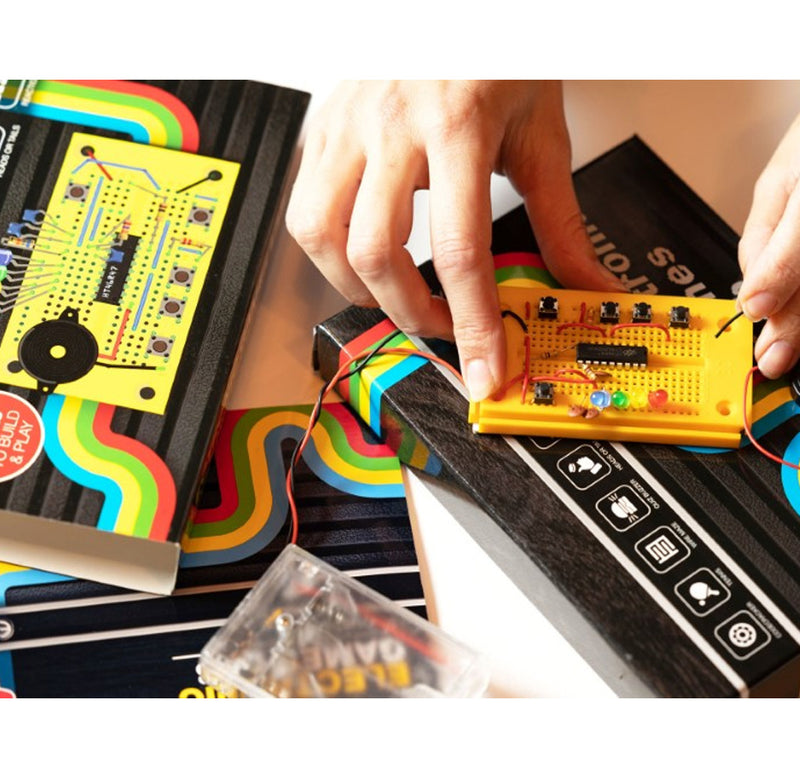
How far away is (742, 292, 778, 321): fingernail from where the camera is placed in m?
1.23

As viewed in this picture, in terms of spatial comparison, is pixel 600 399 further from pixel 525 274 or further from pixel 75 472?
pixel 75 472

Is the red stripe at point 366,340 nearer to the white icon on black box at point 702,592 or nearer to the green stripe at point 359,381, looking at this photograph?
the green stripe at point 359,381

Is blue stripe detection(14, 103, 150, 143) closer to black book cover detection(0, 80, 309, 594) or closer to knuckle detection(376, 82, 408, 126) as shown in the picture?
black book cover detection(0, 80, 309, 594)

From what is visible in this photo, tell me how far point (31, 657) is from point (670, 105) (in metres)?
1.16

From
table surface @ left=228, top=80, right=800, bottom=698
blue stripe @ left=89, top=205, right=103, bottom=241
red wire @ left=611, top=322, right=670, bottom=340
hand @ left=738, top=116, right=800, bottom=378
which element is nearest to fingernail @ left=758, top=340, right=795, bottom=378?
hand @ left=738, top=116, right=800, bottom=378

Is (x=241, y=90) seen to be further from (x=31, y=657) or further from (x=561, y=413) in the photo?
(x=31, y=657)

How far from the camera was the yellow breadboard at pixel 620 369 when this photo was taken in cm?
125

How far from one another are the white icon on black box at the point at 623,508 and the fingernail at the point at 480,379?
0.57 ft

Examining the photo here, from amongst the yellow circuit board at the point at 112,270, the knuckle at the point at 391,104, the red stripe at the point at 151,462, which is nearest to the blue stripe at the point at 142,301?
the yellow circuit board at the point at 112,270

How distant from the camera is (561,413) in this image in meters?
1.25

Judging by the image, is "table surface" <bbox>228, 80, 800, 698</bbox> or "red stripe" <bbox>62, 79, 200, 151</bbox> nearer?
"table surface" <bbox>228, 80, 800, 698</bbox>

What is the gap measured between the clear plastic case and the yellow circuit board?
271 millimetres

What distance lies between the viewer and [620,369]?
4.20 ft

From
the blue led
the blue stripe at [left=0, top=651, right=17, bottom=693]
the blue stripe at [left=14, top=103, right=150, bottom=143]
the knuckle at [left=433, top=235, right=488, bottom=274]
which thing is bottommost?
the blue stripe at [left=0, top=651, right=17, bottom=693]
